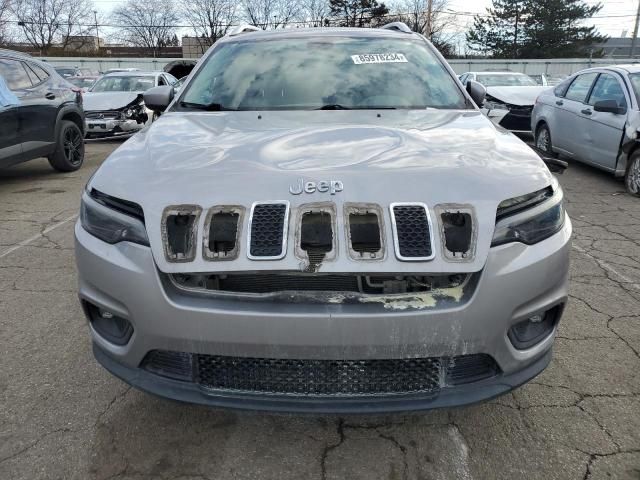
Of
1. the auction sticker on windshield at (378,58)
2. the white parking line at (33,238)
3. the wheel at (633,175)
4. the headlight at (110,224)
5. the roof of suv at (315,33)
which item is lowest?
the white parking line at (33,238)

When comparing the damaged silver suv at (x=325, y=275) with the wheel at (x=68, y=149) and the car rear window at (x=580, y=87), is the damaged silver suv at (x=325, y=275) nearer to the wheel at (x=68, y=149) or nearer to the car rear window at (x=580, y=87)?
the wheel at (x=68, y=149)

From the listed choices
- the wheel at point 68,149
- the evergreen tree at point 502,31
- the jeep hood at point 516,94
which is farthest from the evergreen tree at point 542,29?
the wheel at point 68,149

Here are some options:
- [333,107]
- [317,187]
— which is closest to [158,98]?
[333,107]

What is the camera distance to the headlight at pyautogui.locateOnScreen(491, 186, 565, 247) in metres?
1.89

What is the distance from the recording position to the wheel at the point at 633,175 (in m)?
6.52

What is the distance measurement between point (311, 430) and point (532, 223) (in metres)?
1.26

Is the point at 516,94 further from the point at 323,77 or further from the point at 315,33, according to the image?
the point at 323,77

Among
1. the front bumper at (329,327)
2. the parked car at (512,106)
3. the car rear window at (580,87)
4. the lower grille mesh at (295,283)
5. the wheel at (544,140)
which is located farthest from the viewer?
the parked car at (512,106)

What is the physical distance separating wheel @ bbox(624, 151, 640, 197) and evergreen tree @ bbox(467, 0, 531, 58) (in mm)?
49721

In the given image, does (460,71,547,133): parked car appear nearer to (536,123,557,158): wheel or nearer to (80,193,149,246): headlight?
(536,123,557,158): wheel

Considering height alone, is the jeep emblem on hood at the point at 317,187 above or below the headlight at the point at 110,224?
above

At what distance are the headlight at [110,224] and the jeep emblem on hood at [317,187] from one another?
566 millimetres

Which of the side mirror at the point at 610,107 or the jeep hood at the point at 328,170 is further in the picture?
the side mirror at the point at 610,107

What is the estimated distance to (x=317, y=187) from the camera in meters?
1.95
